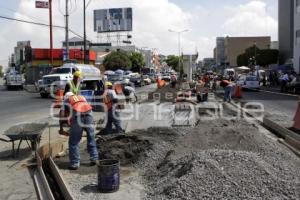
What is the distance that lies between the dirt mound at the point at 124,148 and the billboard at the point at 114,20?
100840mm

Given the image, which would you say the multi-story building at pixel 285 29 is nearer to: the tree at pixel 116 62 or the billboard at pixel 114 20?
the tree at pixel 116 62

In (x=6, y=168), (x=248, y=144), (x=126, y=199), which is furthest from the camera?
(x=248, y=144)

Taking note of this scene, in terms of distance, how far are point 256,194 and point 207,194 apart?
658mm

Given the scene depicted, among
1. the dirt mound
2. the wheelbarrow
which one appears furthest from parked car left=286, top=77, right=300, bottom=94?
the wheelbarrow

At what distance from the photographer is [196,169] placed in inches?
294

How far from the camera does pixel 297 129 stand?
14.4 metres

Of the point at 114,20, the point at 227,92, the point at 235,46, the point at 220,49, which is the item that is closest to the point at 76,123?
the point at 227,92

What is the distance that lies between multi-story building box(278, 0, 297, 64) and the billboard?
35.8m

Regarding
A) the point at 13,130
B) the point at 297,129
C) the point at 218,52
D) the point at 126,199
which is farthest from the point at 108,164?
the point at 218,52

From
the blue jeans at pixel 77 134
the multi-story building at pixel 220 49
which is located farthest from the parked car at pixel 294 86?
the multi-story building at pixel 220 49

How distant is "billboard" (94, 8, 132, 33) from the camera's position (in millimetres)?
110875

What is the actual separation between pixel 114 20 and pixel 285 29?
4184 centimetres

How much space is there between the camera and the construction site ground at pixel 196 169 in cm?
683

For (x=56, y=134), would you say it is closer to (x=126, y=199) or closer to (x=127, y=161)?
(x=127, y=161)
